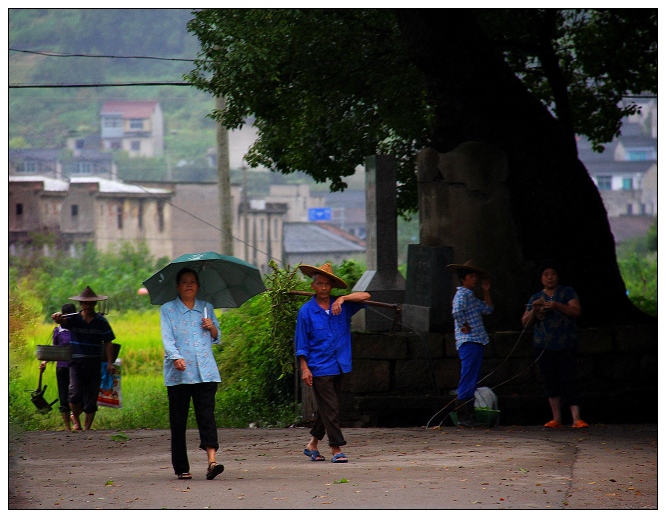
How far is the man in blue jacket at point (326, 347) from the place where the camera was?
30.2 ft

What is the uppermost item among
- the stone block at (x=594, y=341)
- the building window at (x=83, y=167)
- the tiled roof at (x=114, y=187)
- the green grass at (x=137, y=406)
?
the building window at (x=83, y=167)

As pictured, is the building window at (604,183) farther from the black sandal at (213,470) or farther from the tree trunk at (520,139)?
the black sandal at (213,470)

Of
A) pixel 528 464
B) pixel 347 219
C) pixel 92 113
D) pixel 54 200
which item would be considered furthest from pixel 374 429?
pixel 92 113

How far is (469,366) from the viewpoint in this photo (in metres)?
11.5

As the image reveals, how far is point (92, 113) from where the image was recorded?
84.1 meters

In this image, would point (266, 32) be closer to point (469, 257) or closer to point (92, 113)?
point (469, 257)

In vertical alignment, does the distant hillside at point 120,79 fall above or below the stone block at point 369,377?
above

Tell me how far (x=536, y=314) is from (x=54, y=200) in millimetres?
48218

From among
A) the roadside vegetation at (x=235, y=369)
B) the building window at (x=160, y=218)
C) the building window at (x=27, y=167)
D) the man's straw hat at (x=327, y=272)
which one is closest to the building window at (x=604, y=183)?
the building window at (x=160, y=218)

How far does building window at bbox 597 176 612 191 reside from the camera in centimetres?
7650

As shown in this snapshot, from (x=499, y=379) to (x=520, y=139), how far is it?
316 centimetres

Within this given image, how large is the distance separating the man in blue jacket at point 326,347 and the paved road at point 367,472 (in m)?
0.47

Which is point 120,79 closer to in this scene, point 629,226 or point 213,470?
point 629,226

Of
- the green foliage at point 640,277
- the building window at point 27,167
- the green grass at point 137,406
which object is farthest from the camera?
the building window at point 27,167
